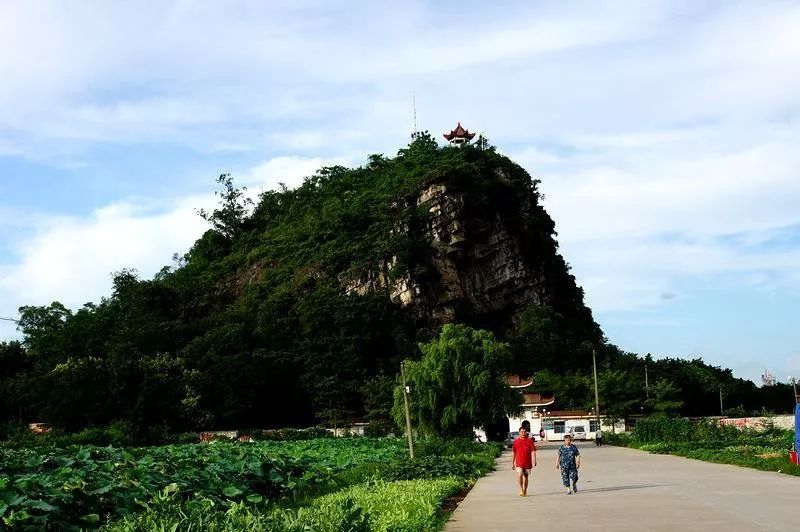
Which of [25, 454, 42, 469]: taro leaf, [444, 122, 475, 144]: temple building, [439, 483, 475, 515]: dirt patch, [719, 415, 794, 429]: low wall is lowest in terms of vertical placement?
[439, 483, 475, 515]: dirt patch

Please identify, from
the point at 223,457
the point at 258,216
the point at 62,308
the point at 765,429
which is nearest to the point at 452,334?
the point at 765,429

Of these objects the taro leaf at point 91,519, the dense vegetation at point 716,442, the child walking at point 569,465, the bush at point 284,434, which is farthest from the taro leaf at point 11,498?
the bush at point 284,434

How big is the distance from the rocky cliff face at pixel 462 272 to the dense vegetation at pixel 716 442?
3625 cm

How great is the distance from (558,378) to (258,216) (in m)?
50.4

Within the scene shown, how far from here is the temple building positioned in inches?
4318

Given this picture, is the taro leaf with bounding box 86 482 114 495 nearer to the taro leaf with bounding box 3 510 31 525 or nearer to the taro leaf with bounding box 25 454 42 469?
the taro leaf with bounding box 3 510 31 525

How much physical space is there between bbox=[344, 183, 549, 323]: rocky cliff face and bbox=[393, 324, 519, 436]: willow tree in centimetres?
3999

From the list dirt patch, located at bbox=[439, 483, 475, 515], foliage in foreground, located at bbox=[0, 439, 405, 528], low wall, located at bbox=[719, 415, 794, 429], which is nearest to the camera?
foliage in foreground, located at bbox=[0, 439, 405, 528]

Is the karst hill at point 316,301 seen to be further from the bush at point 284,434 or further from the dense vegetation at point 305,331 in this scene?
the bush at point 284,434

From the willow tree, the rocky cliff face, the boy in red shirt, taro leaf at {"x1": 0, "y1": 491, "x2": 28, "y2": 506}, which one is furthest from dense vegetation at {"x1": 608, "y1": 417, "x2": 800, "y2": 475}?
the rocky cliff face

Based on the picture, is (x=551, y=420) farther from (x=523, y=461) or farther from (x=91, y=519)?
(x=91, y=519)

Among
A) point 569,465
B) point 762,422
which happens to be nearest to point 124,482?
point 569,465

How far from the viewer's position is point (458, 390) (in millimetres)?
46156

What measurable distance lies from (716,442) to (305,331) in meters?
46.1
